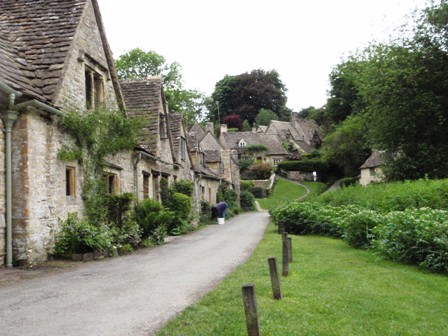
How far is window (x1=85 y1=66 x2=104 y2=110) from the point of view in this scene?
14218 mm

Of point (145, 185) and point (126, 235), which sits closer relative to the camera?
point (126, 235)

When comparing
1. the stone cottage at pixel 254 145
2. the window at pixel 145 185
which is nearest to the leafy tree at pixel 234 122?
the stone cottage at pixel 254 145

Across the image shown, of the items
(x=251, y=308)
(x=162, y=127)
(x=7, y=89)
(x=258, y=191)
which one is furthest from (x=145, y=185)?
(x=258, y=191)

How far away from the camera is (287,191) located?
59.2 meters

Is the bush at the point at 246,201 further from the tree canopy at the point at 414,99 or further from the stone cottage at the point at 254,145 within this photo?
the stone cottage at the point at 254,145

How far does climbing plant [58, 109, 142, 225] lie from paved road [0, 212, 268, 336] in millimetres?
2705

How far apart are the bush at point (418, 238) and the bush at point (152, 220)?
7916mm

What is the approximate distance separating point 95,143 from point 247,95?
8507 centimetres

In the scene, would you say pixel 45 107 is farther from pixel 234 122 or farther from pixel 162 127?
pixel 234 122

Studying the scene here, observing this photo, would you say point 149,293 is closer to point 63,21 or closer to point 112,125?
point 112,125

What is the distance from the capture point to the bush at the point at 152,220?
1576cm

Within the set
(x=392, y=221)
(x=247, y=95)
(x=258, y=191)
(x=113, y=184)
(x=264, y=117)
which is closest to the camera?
(x=392, y=221)

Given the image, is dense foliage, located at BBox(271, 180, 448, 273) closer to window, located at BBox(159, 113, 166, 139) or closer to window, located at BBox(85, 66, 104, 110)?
window, located at BBox(159, 113, 166, 139)

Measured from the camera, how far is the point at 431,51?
1121 inches
